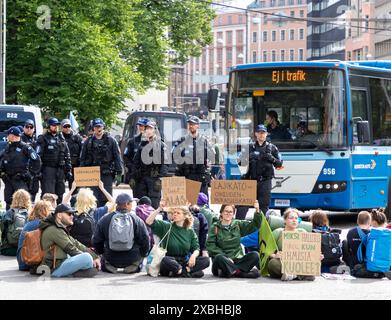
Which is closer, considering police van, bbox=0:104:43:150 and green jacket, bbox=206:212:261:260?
green jacket, bbox=206:212:261:260

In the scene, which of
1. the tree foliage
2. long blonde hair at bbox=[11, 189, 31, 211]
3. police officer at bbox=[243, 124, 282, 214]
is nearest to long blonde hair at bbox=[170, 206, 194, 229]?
long blonde hair at bbox=[11, 189, 31, 211]

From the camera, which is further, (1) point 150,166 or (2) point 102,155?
(2) point 102,155

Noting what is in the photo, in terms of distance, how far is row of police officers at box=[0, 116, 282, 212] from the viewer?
1759cm

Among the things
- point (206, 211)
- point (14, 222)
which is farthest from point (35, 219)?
point (206, 211)

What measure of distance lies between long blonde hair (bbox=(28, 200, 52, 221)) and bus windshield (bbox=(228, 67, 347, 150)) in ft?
23.4

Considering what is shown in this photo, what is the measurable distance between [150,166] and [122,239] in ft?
12.5

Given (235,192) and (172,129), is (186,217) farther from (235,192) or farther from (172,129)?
(172,129)

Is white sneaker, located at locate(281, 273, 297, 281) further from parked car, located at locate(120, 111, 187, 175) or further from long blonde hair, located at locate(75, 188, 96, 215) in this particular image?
parked car, located at locate(120, 111, 187, 175)

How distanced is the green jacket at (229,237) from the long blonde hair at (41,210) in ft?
6.82

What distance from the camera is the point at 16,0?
135 ft

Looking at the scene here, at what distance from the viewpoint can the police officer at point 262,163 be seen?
17484 millimetres

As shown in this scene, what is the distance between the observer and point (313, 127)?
20719 millimetres

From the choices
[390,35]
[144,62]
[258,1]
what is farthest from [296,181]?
[258,1]

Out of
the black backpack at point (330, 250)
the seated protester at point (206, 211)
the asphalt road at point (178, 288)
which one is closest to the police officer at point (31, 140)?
the seated protester at point (206, 211)
